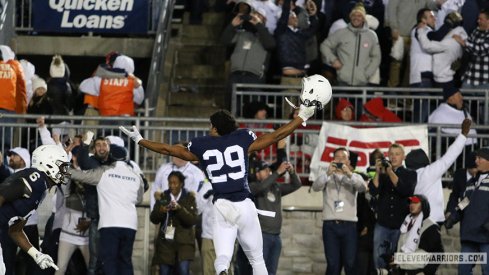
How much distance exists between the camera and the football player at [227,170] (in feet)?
59.1

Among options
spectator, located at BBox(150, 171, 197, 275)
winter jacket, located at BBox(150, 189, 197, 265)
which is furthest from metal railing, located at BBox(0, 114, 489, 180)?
winter jacket, located at BBox(150, 189, 197, 265)

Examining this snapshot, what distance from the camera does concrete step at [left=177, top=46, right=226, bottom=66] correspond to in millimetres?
26328

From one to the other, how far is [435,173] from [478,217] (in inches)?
41.2

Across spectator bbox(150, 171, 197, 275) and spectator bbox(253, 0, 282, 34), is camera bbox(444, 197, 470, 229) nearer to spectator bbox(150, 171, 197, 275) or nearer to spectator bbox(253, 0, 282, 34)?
spectator bbox(150, 171, 197, 275)

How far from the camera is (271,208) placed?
70.3ft

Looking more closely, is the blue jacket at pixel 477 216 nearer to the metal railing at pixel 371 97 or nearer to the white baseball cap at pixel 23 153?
the metal railing at pixel 371 97

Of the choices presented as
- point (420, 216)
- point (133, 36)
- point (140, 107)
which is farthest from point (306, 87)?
point (133, 36)

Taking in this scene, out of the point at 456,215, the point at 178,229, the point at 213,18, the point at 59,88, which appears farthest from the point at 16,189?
the point at 213,18

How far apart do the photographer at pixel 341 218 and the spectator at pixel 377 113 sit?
1.89 meters

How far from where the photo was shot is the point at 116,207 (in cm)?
2141

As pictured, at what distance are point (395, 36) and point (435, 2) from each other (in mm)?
1281

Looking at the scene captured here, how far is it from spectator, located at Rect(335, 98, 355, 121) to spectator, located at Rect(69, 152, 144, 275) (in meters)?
3.31

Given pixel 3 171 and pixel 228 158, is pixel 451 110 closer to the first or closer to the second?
pixel 228 158

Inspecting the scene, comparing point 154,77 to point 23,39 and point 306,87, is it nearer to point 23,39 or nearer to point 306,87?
point 23,39
